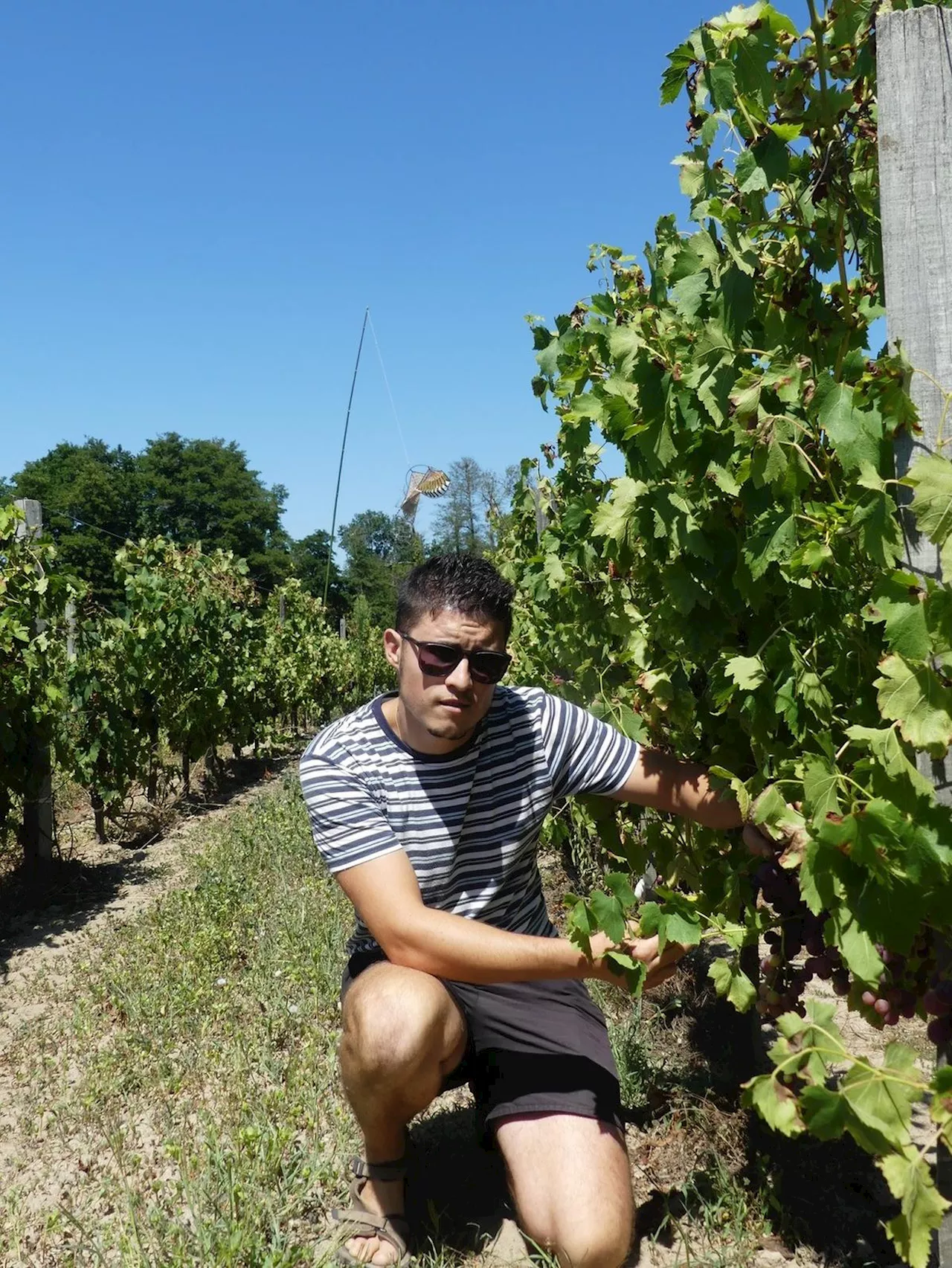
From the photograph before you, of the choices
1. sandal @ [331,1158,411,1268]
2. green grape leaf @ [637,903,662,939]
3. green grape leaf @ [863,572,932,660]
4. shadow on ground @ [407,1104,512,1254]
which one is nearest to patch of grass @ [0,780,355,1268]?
sandal @ [331,1158,411,1268]

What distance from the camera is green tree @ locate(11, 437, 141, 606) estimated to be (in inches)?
1748

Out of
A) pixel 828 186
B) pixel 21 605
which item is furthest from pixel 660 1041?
pixel 21 605

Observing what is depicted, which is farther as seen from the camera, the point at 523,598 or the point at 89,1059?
the point at 523,598

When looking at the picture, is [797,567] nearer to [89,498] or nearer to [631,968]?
[631,968]

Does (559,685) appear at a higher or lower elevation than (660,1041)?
higher

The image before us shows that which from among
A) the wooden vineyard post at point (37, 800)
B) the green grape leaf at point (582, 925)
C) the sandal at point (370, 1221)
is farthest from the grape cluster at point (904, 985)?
the wooden vineyard post at point (37, 800)

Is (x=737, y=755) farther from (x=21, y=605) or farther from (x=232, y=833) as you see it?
(x=232, y=833)

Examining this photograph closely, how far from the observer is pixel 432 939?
2.27m

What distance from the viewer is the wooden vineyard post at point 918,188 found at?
1.69 m

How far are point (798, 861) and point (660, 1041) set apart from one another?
207cm

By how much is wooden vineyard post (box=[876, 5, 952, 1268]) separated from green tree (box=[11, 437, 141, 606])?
43135mm

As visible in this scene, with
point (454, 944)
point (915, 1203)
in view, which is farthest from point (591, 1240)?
point (915, 1203)

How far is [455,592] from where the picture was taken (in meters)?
2.46

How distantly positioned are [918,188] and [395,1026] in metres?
1.84
